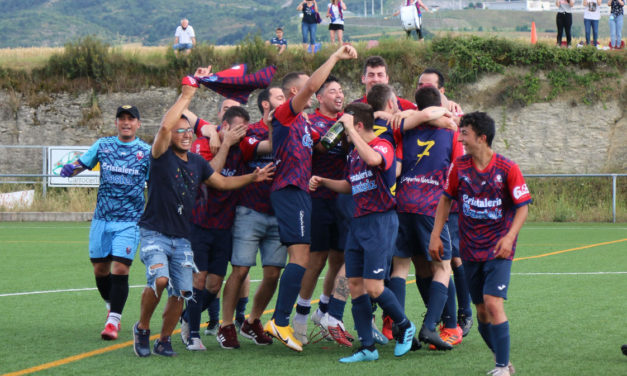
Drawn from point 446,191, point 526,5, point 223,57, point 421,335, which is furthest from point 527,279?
point 526,5

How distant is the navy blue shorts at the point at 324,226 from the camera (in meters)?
7.96

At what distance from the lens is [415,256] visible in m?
7.72

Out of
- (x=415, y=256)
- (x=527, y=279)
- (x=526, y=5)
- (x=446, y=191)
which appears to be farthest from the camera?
(x=526, y=5)

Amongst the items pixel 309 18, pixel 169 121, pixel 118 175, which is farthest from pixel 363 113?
pixel 309 18

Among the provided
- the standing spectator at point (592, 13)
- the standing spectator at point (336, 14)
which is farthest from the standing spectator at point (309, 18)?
the standing spectator at point (592, 13)

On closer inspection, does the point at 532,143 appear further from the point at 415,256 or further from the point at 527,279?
the point at 415,256

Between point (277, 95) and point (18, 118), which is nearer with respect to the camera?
point (277, 95)

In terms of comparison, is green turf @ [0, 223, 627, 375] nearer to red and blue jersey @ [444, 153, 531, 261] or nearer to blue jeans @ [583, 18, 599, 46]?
red and blue jersey @ [444, 153, 531, 261]

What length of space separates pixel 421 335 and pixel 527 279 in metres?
4.62

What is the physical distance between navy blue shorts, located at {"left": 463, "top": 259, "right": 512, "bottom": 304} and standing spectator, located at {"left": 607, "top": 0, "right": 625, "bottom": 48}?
19.9 metres

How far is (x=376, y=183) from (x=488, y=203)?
41.7 inches

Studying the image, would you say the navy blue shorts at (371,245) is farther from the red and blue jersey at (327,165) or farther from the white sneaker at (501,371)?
the white sneaker at (501,371)

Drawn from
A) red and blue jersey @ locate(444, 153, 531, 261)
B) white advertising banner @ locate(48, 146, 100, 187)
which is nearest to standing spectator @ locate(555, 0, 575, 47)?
white advertising banner @ locate(48, 146, 100, 187)

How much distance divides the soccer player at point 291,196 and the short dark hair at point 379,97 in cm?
43
